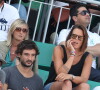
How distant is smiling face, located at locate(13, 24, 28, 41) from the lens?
8.20 metres

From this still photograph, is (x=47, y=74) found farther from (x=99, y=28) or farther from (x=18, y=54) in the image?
(x=99, y=28)

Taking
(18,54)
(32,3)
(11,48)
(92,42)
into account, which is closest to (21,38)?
(11,48)

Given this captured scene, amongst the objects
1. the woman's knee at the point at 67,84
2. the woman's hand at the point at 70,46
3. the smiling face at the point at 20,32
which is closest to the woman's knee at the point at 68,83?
the woman's knee at the point at 67,84

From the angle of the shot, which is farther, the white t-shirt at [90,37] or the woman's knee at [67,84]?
the white t-shirt at [90,37]

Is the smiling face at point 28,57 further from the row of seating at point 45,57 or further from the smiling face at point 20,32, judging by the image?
the row of seating at point 45,57

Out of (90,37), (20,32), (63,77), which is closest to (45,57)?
(20,32)

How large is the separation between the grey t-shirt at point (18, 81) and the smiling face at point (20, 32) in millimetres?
978

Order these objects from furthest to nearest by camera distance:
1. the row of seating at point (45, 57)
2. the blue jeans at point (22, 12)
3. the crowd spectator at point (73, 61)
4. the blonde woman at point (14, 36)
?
the blue jeans at point (22, 12) < the row of seating at point (45, 57) < the blonde woman at point (14, 36) < the crowd spectator at point (73, 61)

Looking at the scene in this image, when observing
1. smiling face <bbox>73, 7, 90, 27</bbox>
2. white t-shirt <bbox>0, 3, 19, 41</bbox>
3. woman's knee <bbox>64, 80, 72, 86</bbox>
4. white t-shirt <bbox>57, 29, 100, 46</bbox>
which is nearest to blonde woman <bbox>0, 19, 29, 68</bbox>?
white t-shirt <bbox>0, 3, 19, 41</bbox>

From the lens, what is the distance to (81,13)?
8.91 m

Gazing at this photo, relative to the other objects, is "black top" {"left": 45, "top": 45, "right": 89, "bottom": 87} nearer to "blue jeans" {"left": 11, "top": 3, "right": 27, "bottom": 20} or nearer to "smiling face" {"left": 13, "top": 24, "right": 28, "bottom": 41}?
"smiling face" {"left": 13, "top": 24, "right": 28, "bottom": 41}

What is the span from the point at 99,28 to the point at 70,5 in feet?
2.18

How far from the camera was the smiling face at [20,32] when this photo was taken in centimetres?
820

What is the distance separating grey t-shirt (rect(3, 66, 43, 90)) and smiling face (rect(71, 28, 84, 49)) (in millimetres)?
853
